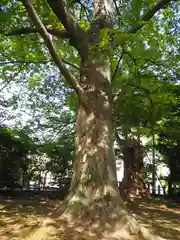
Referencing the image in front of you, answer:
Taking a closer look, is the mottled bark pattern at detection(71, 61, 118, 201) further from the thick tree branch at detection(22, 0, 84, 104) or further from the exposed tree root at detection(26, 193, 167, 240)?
the thick tree branch at detection(22, 0, 84, 104)

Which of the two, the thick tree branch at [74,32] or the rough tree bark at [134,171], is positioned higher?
the thick tree branch at [74,32]

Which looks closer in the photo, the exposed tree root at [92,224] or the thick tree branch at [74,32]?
the exposed tree root at [92,224]

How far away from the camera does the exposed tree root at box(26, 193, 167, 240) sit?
3438 mm

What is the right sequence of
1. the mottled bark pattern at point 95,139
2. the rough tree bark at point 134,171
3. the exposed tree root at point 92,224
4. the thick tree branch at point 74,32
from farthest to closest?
the rough tree bark at point 134,171 → the thick tree branch at point 74,32 → the mottled bark pattern at point 95,139 → the exposed tree root at point 92,224

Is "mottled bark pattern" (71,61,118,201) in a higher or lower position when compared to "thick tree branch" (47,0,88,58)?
lower

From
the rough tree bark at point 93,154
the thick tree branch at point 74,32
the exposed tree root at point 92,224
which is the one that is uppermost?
the thick tree branch at point 74,32

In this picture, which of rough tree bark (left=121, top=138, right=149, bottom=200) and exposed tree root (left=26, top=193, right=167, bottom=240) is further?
rough tree bark (left=121, top=138, right=149, bottom=200)

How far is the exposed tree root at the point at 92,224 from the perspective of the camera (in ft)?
11.3

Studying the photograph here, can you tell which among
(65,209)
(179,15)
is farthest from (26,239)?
(179,15)

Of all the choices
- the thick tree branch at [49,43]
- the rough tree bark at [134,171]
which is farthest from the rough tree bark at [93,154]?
the rough tree bark at [134,171]

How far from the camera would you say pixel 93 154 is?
434cm

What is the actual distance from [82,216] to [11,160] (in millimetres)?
9077

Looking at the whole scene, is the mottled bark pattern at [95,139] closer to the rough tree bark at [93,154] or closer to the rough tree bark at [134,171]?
the rough tree bark at [93,154]

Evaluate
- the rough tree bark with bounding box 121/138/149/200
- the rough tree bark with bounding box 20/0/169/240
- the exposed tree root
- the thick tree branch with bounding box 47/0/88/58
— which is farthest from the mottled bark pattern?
the rough tree bark with bounding box 121/138/149/200
